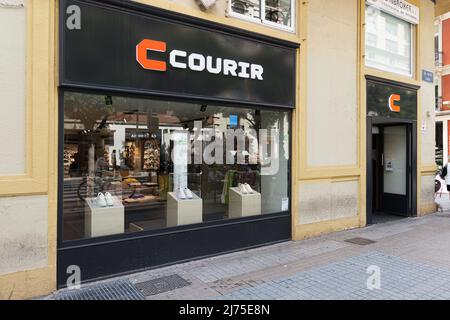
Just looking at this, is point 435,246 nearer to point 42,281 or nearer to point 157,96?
point 157,96

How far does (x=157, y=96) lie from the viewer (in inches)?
205

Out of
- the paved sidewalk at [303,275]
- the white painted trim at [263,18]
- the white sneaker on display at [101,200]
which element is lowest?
the paved sidewalk at [303,275]

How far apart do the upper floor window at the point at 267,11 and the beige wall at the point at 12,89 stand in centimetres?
314

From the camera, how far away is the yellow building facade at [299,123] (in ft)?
13.4

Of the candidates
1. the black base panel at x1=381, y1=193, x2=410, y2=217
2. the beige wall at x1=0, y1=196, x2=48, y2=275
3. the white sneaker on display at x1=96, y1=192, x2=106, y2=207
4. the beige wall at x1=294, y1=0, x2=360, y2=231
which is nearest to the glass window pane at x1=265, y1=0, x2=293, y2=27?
the beige wall at x1=294, y1=0, x2=360, y2=231

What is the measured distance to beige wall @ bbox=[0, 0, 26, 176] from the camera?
4.02 metres

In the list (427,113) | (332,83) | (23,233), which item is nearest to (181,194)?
(23,233)

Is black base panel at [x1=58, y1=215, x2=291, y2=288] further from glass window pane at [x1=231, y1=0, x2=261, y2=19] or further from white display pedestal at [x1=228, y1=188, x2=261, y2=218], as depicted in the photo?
glass window pane at [x1=231, y1=0, x2=261, y2=19]

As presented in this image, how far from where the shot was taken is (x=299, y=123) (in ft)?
22.1

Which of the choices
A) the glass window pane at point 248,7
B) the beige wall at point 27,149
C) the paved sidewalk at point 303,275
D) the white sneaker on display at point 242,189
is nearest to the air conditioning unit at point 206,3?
the glass window pane at point 248,7

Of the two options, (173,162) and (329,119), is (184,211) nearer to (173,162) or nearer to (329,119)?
(173,162)

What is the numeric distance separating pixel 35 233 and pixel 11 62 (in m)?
1.95

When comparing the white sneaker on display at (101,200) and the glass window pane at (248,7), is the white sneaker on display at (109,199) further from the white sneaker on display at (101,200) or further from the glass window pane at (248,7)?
the glass window pane at (248,7)

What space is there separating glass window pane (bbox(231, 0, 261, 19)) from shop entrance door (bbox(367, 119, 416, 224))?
447 centimetres
